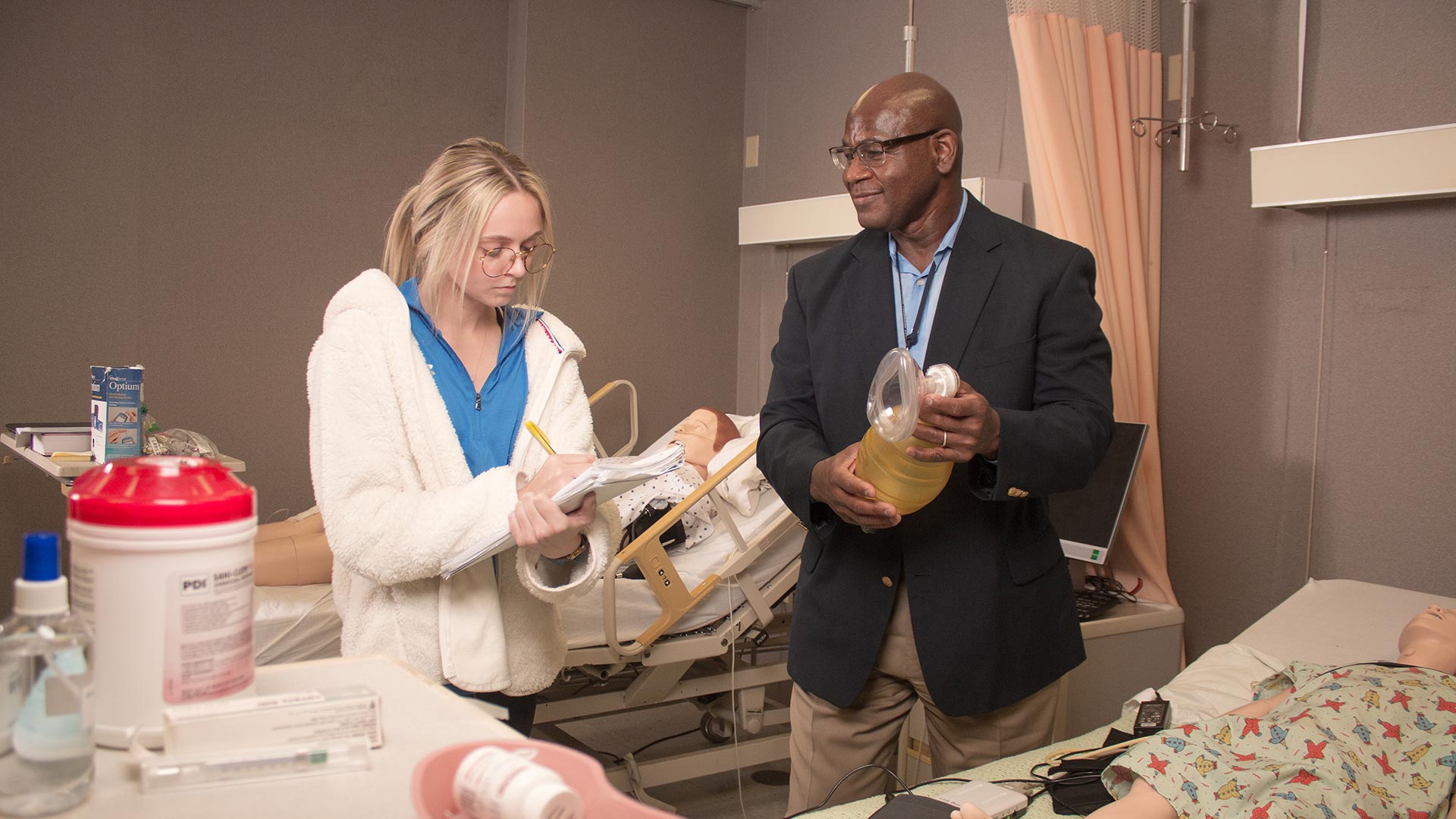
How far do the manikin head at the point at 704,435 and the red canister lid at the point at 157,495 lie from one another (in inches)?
126

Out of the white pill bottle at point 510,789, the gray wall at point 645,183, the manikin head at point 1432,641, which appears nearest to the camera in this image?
the white pill bottle at point 510,789

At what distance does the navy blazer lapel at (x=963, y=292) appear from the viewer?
5.71 ft

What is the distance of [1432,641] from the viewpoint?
77.2 inches

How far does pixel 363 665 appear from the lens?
1.01 meters

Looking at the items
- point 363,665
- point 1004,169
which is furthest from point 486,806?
point 1004,169

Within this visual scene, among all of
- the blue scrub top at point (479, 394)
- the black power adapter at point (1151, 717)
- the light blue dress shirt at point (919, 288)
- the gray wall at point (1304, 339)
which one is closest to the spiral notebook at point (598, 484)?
the blue scrub top at point (479, 394)

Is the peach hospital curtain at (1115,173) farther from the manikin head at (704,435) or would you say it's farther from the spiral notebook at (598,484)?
the spiral notebook at (598,484)

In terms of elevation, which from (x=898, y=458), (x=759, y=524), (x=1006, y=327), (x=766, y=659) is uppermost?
(x=1006, y=327)

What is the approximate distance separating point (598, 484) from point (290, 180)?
3.44 meters

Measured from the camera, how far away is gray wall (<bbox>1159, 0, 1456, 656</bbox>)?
2568 millimetres

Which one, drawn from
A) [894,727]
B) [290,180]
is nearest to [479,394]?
[894,727]

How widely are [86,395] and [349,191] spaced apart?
4.14 ft

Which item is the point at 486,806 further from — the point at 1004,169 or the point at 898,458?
the point at 1004,169

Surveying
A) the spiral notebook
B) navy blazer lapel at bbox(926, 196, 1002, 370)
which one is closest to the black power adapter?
navy blazer lapel at bbox(926, 196, 1002, 370)
